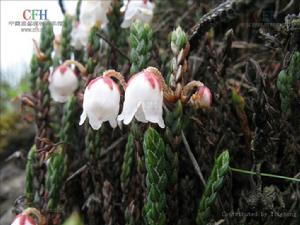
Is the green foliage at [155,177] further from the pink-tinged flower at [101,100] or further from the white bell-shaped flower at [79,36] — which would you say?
the white bell-shaped flower at [79,36]

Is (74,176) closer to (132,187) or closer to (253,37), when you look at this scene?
(132,187)

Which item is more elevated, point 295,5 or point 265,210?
point 295,5

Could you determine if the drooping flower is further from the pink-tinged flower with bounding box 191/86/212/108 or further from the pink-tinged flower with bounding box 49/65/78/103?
the pink-tinged flower with bounding box 191/86/212/108

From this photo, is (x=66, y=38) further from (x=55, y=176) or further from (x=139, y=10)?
(x=55, y=176)

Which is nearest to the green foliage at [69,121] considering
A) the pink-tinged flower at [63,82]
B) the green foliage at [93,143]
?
the pink-tinged flower at [63,82]

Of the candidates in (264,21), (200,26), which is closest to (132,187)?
(200,26)

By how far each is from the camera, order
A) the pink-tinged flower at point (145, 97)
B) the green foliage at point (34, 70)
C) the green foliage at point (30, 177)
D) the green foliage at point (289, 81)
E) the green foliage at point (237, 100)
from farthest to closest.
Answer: the green foliage at point (34, 70)
the green foliage at point (30, 177)
the green foliage at point (237, 100)
the green foliage at point (289, 81)
the pink-tinged flower at point (145, 97)

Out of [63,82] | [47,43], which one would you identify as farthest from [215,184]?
[47,43]
